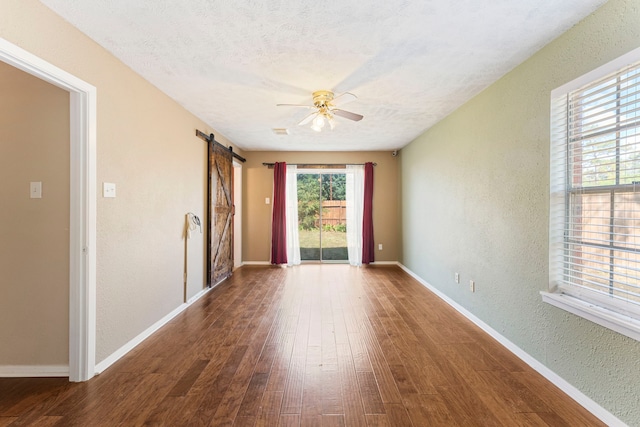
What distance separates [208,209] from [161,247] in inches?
51.7

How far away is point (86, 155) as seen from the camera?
6.86 feet

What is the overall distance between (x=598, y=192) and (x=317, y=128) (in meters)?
2.48

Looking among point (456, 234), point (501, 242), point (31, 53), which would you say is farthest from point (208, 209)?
point (501, 242)

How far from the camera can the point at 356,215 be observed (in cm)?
626

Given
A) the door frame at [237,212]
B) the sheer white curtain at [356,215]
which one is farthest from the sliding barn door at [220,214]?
the sheer white curtain at [356,215]

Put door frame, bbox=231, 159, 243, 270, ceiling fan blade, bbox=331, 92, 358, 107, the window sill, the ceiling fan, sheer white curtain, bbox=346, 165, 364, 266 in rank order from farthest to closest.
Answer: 1. sheer white curtain, bbox=346, 165, 364, 266
2. door frame, bbox=231, 159, 243, 270
3. the ceiling fan
4. ceiling fan blade, bbox=331, 92, 358, 107
5. the window sill

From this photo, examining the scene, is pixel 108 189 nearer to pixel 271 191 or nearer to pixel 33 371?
pixel 33 371

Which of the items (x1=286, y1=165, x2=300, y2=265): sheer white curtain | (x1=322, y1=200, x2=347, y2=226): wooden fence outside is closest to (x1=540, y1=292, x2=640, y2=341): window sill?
(x1=322, y1=200, x2=347, y2=226): wooden fence outside

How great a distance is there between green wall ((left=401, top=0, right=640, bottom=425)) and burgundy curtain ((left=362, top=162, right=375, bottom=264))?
6.77 feet

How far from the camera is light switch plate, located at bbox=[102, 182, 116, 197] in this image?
2.26 metres

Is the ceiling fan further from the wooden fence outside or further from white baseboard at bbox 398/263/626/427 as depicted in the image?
the wooden fence outside

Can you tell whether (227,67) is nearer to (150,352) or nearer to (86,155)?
(86,155)

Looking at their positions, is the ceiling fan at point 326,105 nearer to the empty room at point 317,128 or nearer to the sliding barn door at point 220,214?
the empty room at point 317,128

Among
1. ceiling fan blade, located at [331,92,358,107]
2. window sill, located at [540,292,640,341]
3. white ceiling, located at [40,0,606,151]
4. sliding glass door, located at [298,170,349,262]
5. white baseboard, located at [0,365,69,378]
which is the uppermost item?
white ceiling, located at [40,0,606,151]
